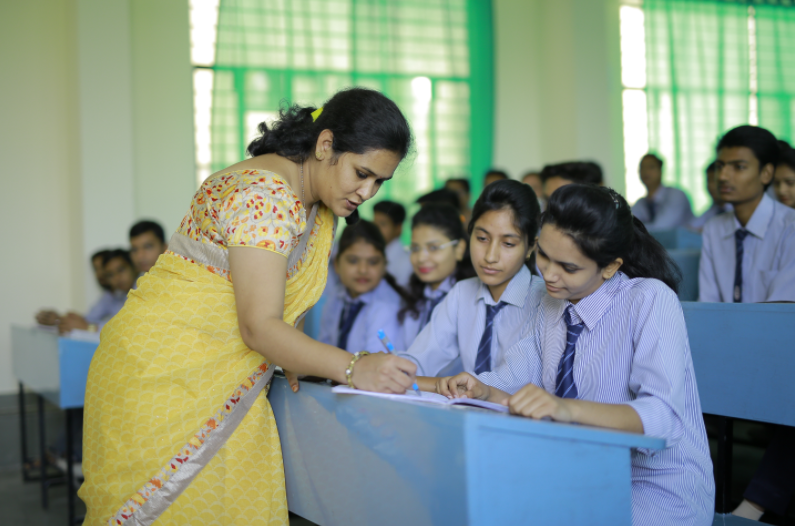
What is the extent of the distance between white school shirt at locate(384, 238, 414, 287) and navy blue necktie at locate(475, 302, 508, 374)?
1.87m

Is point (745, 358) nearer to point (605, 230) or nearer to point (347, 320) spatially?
point (605, 230)

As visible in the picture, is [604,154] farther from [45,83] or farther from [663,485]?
[663,485]

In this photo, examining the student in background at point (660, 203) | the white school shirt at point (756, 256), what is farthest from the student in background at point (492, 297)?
the student in background at point (660, 203)

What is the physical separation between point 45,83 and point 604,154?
427 cm

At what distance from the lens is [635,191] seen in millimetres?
6445

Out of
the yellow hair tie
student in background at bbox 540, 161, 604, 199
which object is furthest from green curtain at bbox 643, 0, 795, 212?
the yellow hair tie

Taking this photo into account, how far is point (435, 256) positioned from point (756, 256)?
1.34 metres

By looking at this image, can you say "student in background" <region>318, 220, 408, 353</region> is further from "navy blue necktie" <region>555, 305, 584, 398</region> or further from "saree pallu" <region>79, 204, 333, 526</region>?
"saree pallu" <region>79, 204, 333, 526</region>

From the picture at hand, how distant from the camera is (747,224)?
2.91 meters

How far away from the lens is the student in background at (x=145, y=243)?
12.8ft

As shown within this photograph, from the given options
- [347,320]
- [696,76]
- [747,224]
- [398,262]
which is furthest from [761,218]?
[696,76]

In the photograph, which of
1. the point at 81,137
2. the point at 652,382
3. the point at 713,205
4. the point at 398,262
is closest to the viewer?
the point at 652,382

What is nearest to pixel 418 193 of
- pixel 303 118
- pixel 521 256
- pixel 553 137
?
pixel 553 137

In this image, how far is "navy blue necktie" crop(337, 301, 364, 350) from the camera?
10.1 ft
